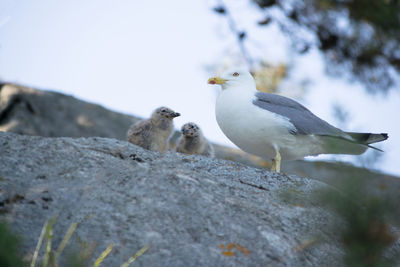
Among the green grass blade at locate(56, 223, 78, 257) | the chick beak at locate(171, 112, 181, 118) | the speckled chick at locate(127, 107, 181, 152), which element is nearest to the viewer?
the green grass blade at locate(56, 223, 78, 257)

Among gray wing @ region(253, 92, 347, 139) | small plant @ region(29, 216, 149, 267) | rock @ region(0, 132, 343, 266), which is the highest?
gray wing @ region(253, 92, 347, 139)

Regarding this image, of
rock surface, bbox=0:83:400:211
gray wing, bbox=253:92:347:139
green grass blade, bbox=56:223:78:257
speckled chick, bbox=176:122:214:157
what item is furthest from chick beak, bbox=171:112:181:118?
green grass blade, bbox=56:223:78:257

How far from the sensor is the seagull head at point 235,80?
25.1ft

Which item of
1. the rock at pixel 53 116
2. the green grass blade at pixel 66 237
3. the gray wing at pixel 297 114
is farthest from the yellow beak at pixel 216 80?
the rock at pixel 53 116

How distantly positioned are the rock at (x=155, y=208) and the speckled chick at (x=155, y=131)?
261 cm

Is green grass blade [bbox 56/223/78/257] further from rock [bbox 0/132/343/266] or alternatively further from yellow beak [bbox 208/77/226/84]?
yellow beak [bbox 208/77/226/84]

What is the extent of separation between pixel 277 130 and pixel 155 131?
8.01ft

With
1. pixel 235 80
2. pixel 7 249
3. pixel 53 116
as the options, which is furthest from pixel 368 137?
pixel 53 116

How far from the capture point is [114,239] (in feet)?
13.6

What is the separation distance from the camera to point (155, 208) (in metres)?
4.61

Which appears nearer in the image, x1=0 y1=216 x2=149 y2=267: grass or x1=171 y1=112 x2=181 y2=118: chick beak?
x1=0 y1=216 x2=149 y2=267: grass

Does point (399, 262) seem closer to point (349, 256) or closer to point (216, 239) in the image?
point (216, 239)

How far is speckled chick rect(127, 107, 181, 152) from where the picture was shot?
8484 millimetres

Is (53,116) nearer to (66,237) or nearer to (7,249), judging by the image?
(66,237)
